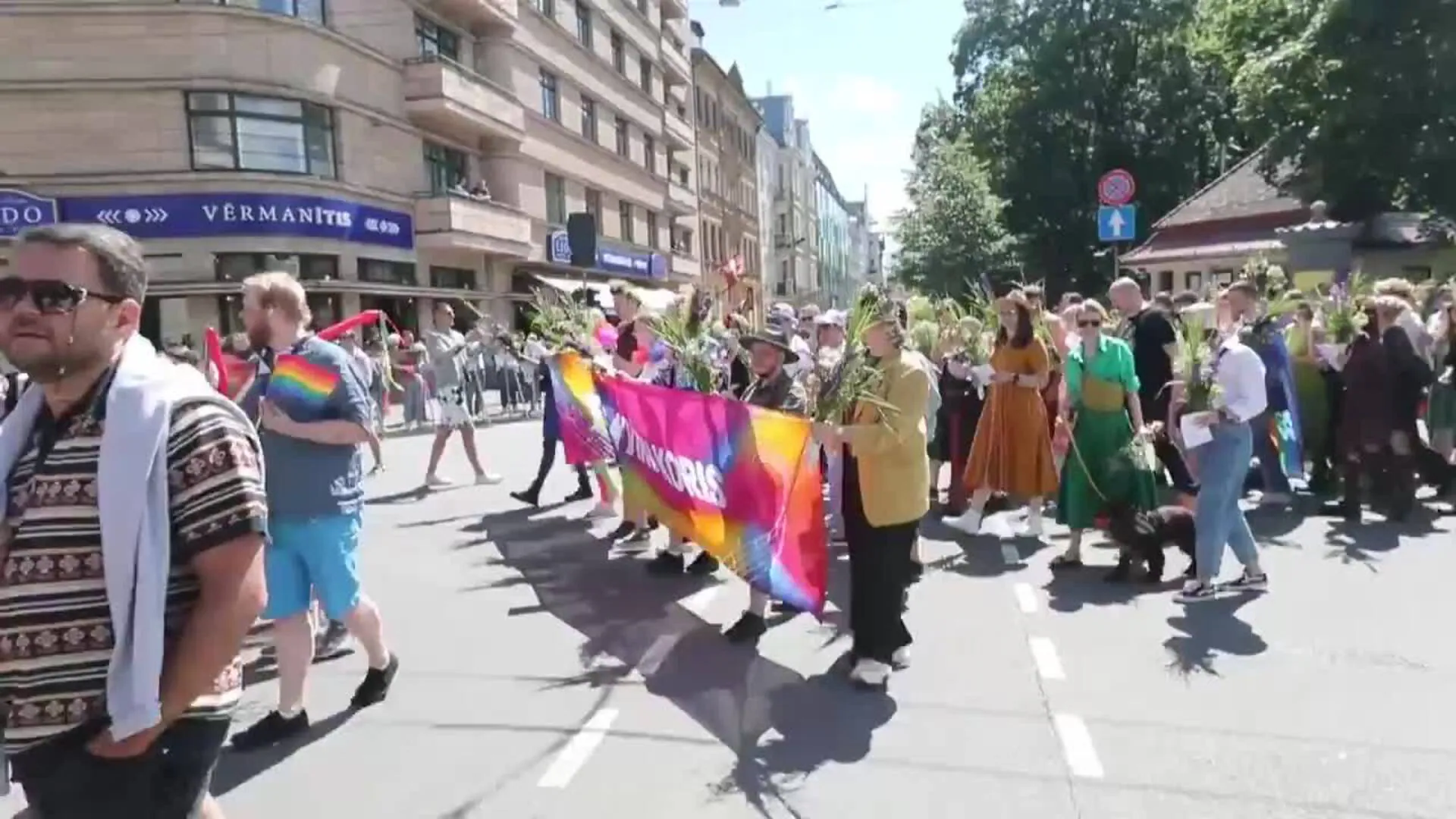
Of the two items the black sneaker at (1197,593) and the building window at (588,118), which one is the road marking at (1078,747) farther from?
the building window at (588,118)

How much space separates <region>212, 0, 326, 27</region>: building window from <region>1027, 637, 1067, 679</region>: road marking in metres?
23.6

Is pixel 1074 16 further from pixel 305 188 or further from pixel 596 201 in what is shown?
pixel 305 188

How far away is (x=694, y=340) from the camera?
6832mm

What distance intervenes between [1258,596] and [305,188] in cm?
2285

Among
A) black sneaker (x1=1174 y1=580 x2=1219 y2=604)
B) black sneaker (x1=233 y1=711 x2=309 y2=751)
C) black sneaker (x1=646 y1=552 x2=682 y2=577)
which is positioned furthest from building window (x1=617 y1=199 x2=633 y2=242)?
black sneaker (x1=233 y1=711 x2=309 y2=751)

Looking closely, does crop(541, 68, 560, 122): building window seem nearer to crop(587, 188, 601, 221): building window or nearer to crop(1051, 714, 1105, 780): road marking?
crop(587, 188, 601, 221): building window

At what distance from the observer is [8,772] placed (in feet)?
8.19

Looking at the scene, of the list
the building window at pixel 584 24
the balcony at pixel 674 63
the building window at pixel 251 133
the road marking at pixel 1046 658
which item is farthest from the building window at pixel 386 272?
the balcony at pixel 674 63

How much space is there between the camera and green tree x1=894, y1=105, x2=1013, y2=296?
39719 mm

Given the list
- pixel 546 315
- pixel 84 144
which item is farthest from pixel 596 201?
pixel 546 315

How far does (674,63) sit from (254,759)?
53265 mm

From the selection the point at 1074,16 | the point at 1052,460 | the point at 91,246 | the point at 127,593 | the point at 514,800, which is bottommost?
the point at 514,800

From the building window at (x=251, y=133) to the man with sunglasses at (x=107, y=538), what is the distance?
939 inches

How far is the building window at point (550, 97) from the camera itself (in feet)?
123
